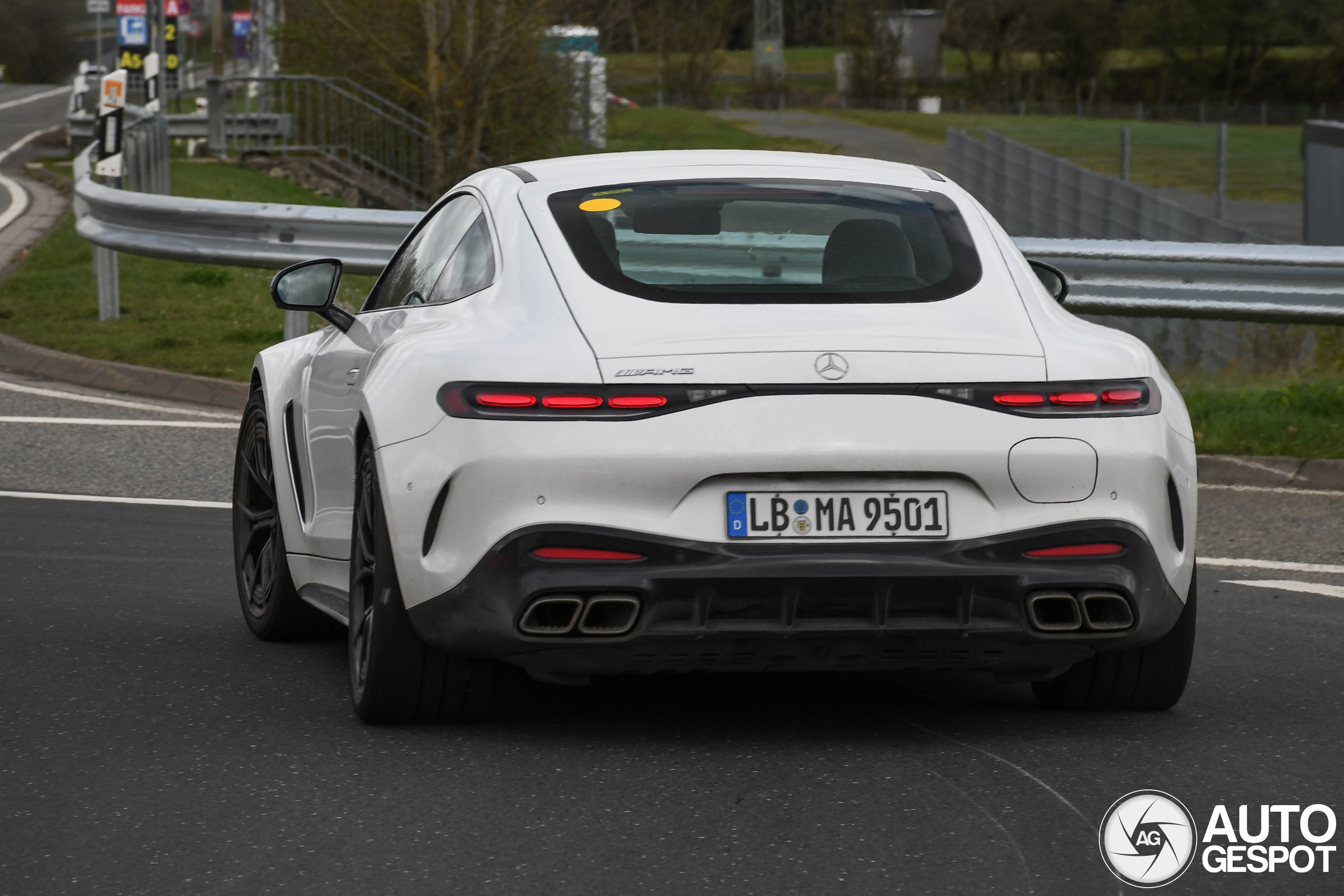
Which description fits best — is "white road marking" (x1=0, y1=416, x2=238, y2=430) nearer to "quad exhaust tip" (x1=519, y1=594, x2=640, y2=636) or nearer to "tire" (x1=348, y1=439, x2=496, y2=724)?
"tire" (x1=348, y1=439, x2=496, y2=724)

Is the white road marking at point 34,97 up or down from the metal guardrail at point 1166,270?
down

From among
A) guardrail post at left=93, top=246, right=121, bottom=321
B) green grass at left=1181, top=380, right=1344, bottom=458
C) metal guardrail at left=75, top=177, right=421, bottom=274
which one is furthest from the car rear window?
guardrail post at left=93, top=246, right=121, bottom=321

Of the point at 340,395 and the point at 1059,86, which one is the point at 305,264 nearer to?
the point at 340,395

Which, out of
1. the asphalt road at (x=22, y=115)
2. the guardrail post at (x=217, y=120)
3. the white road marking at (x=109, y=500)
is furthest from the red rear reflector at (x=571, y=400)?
the guardrail post at (x=217, y=120)

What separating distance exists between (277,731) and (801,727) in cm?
125

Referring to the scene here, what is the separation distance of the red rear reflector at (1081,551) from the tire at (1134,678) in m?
0.45

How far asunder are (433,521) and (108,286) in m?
10.5

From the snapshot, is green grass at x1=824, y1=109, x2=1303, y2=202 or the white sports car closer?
the white sports car

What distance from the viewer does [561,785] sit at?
14.9ft

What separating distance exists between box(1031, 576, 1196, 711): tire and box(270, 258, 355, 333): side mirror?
223 cm

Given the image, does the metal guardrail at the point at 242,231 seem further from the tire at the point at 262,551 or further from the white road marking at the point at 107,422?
the tire at the point at 262,551

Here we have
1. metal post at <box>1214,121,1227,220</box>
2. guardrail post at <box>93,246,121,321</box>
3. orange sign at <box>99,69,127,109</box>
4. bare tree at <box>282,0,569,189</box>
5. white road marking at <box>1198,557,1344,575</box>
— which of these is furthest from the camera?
metal post at <box>1214,121,1227,220</box>

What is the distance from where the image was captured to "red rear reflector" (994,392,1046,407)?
463 cm

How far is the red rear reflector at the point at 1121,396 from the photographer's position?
4730mm
